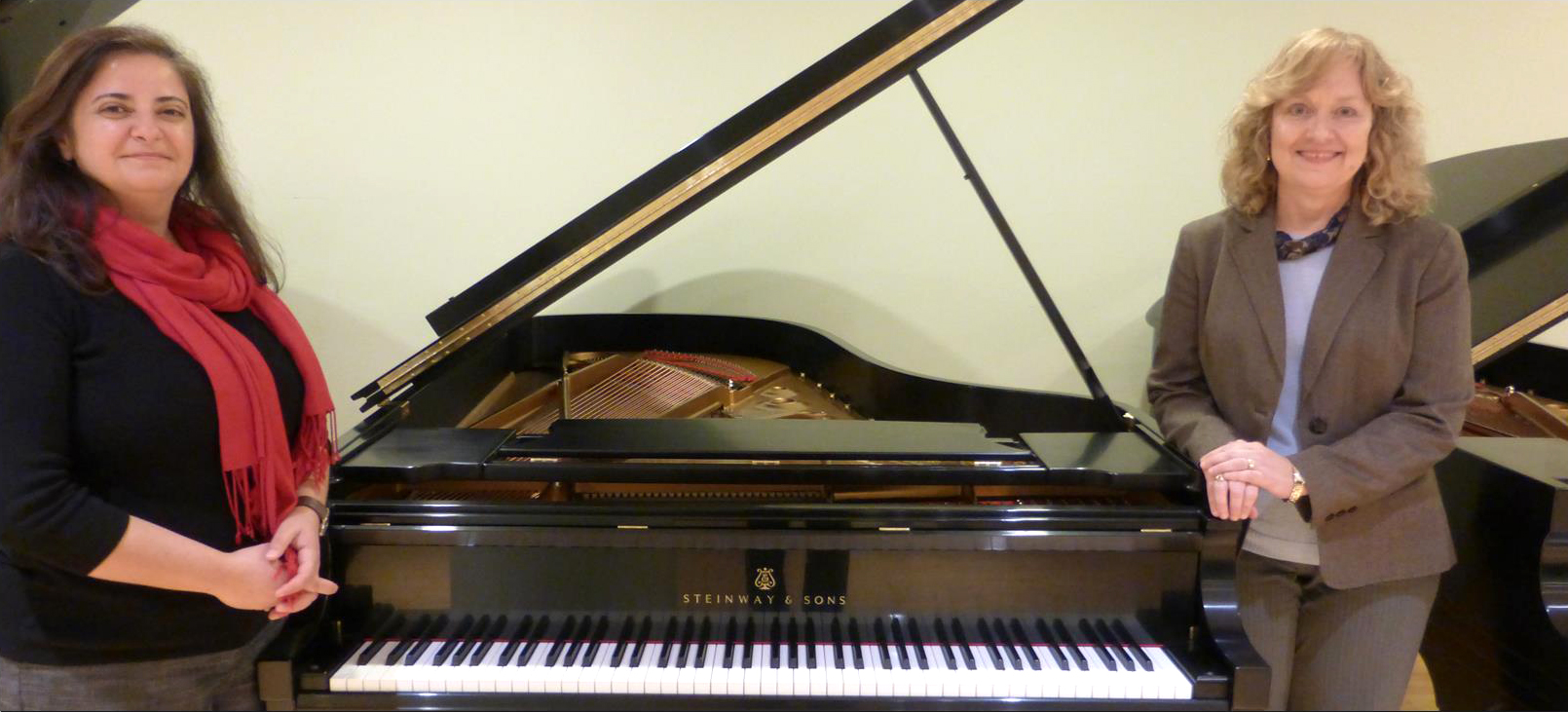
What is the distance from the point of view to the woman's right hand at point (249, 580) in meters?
1.49

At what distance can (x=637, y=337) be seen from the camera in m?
3.26

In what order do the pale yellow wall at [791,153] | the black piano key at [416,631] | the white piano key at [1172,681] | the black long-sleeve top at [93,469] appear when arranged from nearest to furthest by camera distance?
1. the black long-sleeve top at [93,469]
2. the white piano key at [1172,681]
3. the black piano key at [416,631]
4. the pale yellow wall at [791,153]

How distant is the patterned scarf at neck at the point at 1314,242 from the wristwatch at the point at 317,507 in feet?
6.42

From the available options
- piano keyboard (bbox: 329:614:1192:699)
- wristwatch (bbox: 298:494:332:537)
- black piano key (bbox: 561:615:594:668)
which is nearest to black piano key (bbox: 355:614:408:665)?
piano keyboard (bbox: 329:614:1192:699)

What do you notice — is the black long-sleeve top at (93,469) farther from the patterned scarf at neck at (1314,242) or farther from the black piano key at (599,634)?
the patterned scarf at neck at (1314,242)

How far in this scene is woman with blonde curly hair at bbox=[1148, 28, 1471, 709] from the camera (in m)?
1.68

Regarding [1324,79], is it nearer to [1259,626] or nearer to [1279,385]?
[1279,385]

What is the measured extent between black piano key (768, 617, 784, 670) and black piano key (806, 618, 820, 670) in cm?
5

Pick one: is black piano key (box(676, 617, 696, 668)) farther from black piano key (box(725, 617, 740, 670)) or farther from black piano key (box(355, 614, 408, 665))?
black piano key (box(355, 614, 408, 665))

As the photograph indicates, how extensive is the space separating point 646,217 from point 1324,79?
1.38 metres

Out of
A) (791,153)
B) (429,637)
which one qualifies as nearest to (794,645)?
(429,637)

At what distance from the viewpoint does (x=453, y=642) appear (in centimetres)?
172

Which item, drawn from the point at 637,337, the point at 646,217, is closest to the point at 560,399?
the point at 637,337

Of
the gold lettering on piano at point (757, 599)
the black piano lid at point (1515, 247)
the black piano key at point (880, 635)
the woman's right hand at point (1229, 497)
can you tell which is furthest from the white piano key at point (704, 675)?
the black piano lid at point (1515, 247)
